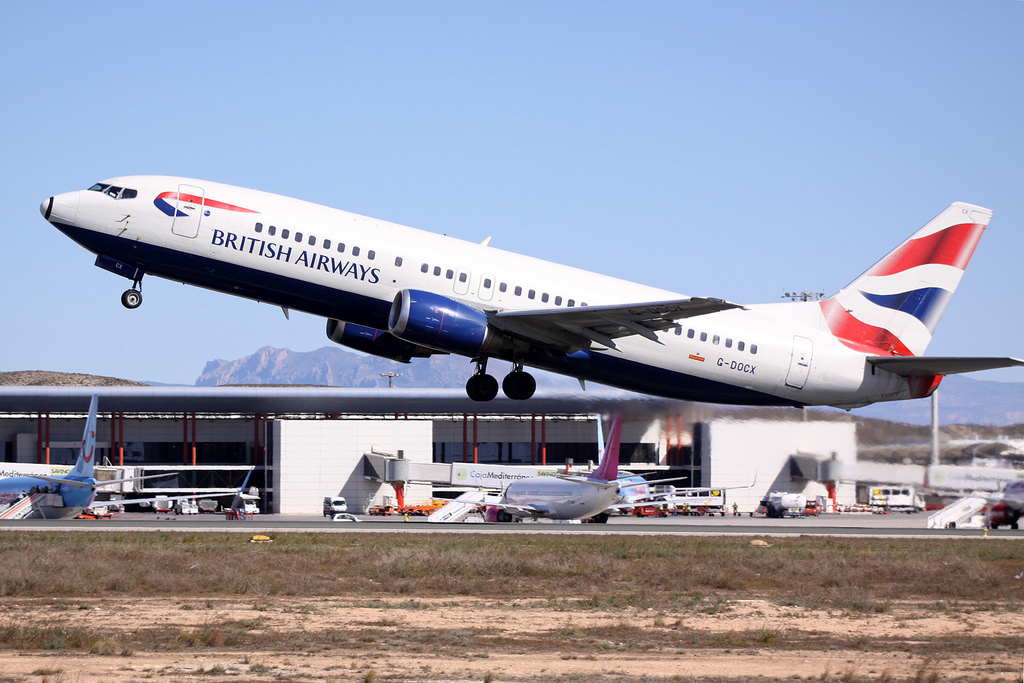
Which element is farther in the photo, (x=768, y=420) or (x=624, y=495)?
(x=624, y=495)

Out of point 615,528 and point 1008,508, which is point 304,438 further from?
point 1008,508

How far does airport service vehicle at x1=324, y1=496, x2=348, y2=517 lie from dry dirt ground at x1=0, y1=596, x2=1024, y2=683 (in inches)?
1834

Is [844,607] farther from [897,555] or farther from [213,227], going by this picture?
[213,227]

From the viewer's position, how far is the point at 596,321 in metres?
30.6

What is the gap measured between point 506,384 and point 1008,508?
22.9 m

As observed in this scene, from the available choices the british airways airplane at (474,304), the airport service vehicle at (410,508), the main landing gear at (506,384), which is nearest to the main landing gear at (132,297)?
the british airways airplane at (474,304)

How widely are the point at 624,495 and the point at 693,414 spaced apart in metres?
16.1

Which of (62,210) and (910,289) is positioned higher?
(62,210)

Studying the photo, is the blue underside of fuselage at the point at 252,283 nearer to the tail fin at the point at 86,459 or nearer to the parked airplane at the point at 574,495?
the parked airplane at the point at 574,495

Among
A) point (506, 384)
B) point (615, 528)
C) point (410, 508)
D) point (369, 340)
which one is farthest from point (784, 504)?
point (369, 340)

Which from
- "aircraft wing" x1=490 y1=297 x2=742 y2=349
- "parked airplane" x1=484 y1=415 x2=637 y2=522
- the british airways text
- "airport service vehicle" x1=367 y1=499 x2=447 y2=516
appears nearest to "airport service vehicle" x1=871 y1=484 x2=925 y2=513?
"parked airplane" x1=484 y1=415 x2=637 y2=522

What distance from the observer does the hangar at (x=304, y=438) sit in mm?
78250

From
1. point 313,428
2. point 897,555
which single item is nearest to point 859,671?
point 897,555

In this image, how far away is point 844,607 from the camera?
27.6m
